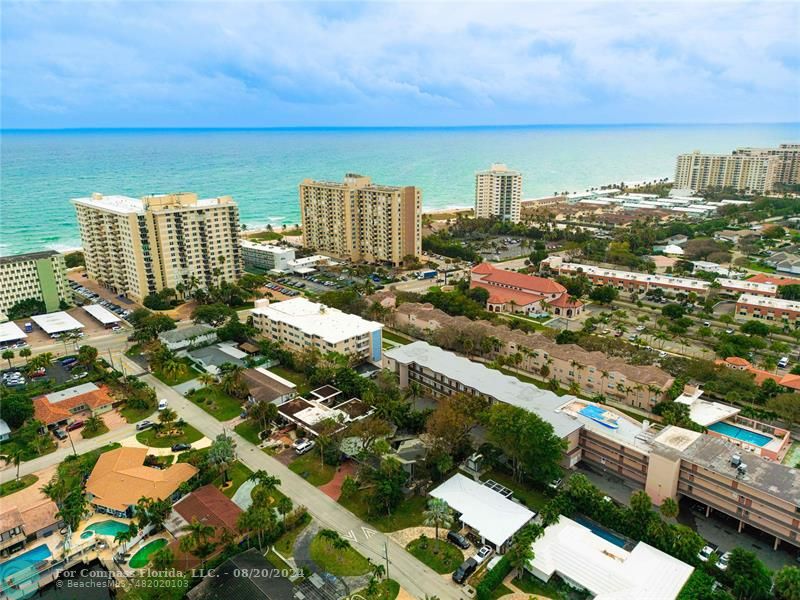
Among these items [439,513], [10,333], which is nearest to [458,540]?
[439,513]

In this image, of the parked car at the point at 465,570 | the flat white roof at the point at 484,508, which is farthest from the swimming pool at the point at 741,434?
the parked car at the point at 465,570

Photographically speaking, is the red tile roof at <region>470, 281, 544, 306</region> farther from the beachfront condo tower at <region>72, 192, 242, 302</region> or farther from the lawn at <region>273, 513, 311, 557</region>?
the lawn at <region>273, 513, 311, 557</region>

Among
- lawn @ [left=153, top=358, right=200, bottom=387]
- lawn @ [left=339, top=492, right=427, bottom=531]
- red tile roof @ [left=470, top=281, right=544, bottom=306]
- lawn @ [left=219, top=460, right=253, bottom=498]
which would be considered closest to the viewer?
lawn @ [left=339, top=492, right=427, bottom=531]

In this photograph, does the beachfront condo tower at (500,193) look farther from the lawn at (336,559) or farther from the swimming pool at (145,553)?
the swimming pool at (145,553)

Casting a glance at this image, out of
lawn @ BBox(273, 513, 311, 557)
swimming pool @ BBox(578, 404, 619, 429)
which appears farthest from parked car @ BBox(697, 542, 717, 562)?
lawn @ BBox(273, 513, 311, 557)

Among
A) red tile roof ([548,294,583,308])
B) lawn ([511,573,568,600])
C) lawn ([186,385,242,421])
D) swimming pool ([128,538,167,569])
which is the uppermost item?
red tile roof ([548,294,583,308])

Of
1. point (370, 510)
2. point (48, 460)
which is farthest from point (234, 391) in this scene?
point (370, 510)

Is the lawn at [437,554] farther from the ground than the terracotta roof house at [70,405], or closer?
closer
